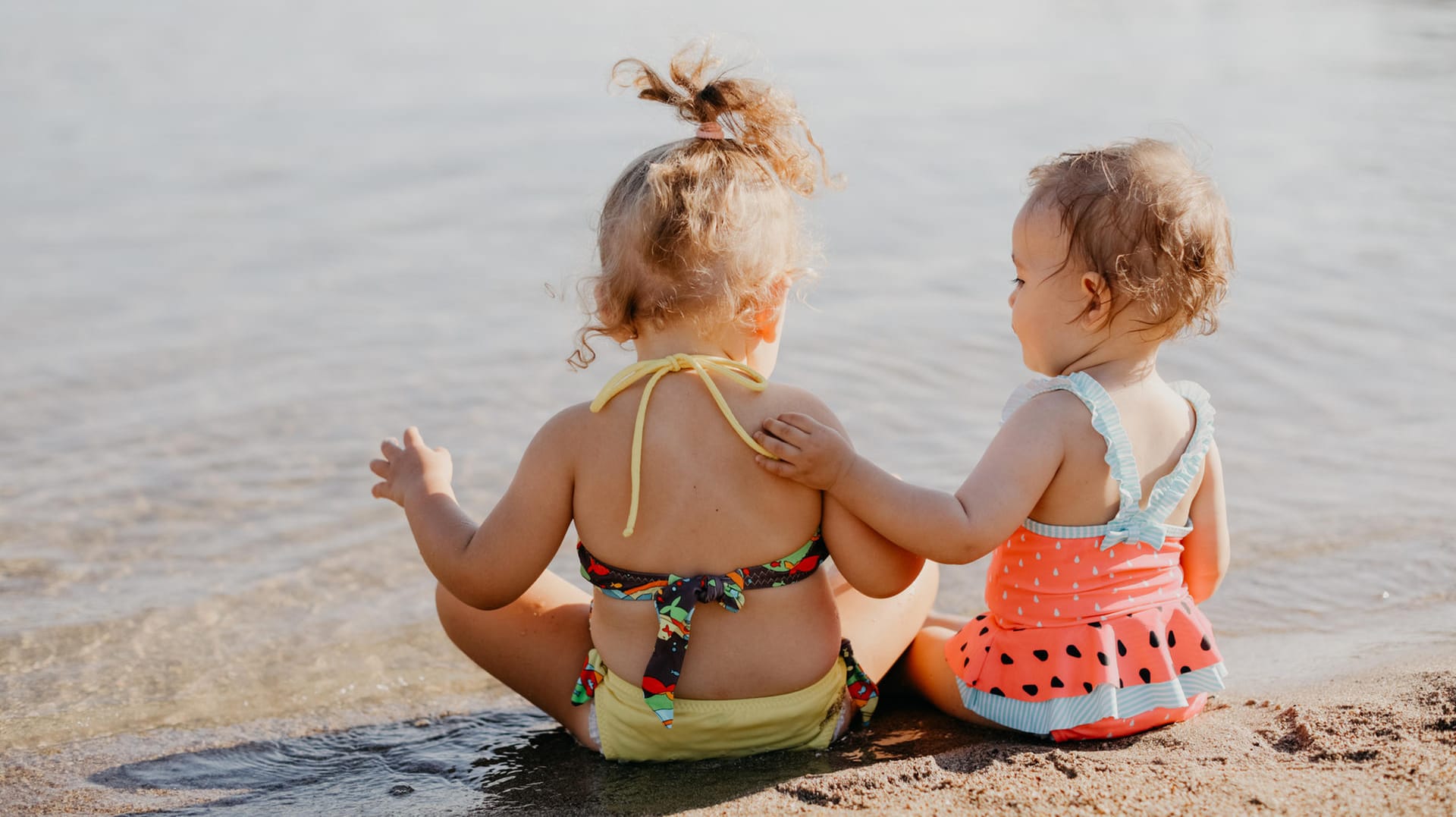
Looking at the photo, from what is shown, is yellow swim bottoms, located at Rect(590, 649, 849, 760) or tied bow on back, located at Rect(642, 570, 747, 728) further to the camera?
yellow swim bottoms, located at Rect(590, 649, 849, 760)

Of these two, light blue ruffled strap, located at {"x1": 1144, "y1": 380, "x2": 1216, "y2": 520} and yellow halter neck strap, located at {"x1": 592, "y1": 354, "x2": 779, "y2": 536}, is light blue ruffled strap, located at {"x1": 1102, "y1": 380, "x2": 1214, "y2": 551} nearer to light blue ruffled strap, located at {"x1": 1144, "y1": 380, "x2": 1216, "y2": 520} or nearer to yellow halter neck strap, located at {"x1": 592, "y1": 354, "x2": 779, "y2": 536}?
light blue ruffled strap, located at {"x1": 1144, "y1": 380, "x2": 1216, "y2": 520}

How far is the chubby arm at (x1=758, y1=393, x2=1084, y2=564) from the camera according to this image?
2.38 meters

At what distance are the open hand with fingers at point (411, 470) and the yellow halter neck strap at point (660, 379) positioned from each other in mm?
465

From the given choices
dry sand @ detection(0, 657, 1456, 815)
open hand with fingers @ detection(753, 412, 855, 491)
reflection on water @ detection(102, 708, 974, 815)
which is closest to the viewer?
dry sand @ detection(0, 657, 1456, 815)

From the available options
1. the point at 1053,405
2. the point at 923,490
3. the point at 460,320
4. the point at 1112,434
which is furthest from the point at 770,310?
the point at 460,320

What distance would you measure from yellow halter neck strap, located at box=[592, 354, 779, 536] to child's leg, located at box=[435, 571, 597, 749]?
0.47m

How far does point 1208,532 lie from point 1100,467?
35cm

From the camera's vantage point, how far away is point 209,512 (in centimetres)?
430

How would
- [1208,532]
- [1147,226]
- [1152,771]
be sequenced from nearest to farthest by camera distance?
[1152,771], [1147,226], [1208,532]

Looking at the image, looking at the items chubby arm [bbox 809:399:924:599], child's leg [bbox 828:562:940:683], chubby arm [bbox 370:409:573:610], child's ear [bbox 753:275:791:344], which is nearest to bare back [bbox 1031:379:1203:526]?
chubby arm [bbox 809:399:924:599]

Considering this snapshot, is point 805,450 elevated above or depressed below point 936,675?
above

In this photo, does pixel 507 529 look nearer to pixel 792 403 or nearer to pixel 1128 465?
pixel 792 403

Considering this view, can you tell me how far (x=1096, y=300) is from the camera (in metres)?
2.56

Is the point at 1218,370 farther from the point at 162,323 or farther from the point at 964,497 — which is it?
the point at 162,323
